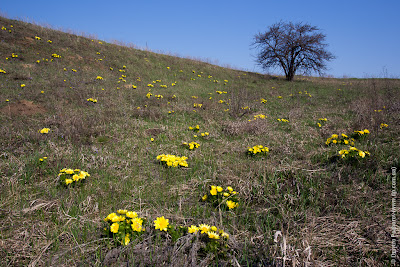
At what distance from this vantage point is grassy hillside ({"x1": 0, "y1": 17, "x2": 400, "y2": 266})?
2.12 meters

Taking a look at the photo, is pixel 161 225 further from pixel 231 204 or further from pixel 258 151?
pixel 258 151

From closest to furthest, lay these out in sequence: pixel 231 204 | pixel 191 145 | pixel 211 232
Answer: pixel 211 232 → pixel 231 204 → pixel 191 145

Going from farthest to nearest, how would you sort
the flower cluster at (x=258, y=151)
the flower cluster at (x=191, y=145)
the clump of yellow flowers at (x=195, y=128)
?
the clump of yellow flowers at (x=195, y=128) → the flower cluster at (x=191, y=145) → the flower cluster at (x=258, y=151)

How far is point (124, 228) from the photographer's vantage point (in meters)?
2.24

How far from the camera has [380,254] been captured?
2.07 meters

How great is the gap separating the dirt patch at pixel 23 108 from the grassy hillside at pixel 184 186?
40 mm

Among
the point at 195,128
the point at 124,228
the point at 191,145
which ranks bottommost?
the point at 124,228

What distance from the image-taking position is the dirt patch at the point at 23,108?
20.5 feet

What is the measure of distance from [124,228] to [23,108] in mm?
6548

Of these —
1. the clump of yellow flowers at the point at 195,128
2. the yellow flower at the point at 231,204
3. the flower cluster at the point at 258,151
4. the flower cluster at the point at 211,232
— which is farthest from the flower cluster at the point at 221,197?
the clump of yellow flowers at the point at 195,128

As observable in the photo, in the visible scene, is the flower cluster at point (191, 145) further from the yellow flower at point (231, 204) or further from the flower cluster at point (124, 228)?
the flower cluster at point (124, 228)

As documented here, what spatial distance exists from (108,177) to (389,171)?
4685 millimetres

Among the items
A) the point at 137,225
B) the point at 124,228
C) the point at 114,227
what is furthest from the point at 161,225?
the point at 114,227

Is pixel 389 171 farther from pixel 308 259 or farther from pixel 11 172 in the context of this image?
pixel 11 172
